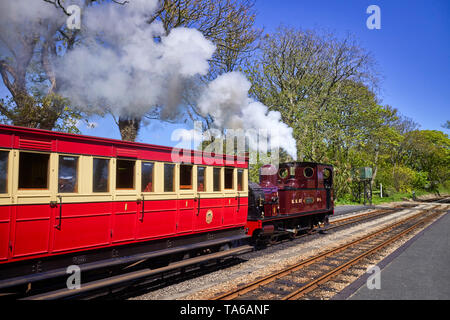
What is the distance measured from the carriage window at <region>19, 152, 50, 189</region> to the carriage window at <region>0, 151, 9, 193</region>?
213 mm

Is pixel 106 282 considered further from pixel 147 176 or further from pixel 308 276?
pixel 308 276

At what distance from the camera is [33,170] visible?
16.9 ft

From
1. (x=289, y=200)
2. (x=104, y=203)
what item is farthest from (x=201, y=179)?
(x=289, y=200)

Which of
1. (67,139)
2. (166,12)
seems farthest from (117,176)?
(166,12)

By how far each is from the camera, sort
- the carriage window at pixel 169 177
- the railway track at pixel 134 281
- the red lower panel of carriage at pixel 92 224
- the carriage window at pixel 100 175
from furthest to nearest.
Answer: the carriage window at pixel 169 177 < the carriage window at pixel 100 175 < the railway track at pixel 134 281 < the red lower panel of carriage at pixel 92 224

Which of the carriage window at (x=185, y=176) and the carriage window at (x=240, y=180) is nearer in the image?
the carriage window at (x=185, y=176)

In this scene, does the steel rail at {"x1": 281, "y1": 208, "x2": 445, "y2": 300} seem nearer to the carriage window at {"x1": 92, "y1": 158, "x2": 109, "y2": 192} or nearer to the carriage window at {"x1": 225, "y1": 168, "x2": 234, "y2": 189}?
the carriage window at {"x1": 225, "y1": 168, "x2": 234, "y2": 189}

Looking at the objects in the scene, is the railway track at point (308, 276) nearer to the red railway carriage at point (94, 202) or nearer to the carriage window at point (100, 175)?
the red railway carriage at point (94, 202)

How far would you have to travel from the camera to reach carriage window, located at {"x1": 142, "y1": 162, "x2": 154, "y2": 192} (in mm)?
6695

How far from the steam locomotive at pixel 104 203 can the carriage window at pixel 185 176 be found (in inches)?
1.0

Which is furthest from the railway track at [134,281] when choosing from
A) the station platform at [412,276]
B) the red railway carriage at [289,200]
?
the station platform at [412,276]

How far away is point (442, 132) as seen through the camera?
5200cm

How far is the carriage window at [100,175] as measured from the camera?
588 cm
